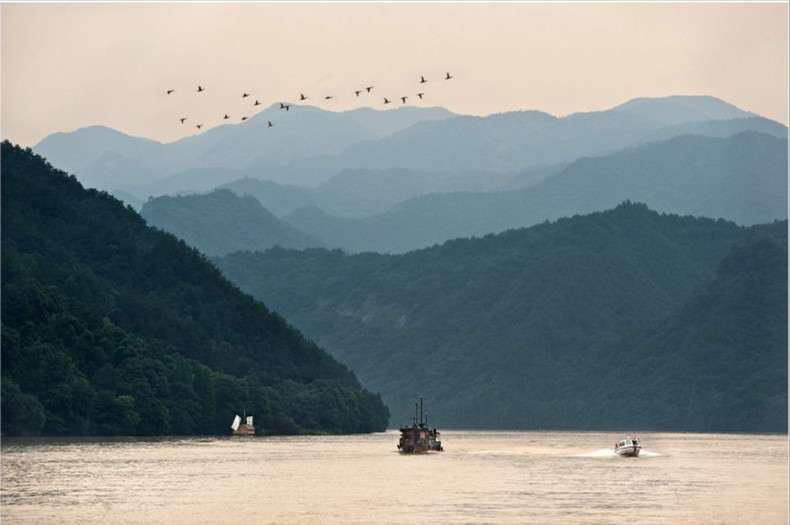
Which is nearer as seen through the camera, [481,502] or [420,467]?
[481,502]

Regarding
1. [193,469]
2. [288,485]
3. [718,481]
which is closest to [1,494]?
[288,485]

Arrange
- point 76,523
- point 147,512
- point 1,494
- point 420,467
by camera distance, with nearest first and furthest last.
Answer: point 76,523 < point 147,512 < point 1,494 < point 420,467

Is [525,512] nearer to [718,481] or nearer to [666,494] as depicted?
[666,494]

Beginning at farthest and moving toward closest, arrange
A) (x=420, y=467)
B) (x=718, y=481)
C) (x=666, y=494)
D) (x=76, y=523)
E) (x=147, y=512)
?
(x=420, y=467), (x=718, y=481), (x=666, y=494), (x=147, y=512), (x=76, y=523)

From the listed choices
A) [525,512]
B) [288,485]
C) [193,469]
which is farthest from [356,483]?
[525,512]

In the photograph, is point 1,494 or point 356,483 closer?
point 1,494

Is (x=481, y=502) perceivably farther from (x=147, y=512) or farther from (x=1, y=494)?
A: (x=1, y=494)

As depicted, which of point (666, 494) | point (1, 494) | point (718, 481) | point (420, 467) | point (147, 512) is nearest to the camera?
point (147, 512)

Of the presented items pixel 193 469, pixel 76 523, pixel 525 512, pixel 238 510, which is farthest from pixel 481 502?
pixel 193 469

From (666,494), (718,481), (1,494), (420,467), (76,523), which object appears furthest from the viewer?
(420,467)
